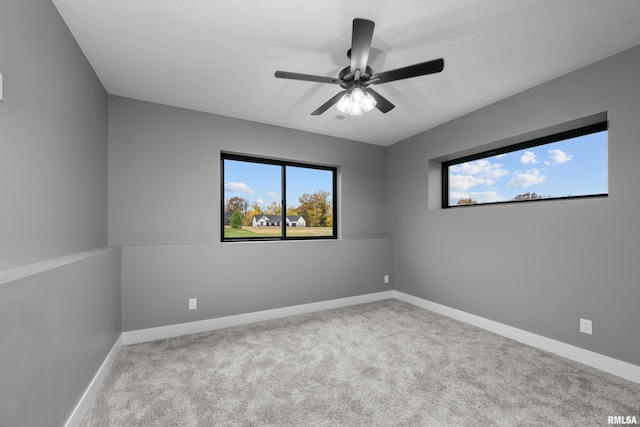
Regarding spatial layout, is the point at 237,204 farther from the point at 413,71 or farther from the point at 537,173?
the point at 537,173

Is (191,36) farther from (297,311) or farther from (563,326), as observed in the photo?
(563,326)

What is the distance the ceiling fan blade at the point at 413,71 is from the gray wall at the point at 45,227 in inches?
78.3

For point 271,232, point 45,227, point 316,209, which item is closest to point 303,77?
point 45,227

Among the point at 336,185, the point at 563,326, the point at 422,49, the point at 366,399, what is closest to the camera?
the point at 366,399

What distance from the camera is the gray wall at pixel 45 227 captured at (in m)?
1.13

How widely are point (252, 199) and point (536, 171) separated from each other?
3.33m

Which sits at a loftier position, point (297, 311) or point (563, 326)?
point (563, 326)

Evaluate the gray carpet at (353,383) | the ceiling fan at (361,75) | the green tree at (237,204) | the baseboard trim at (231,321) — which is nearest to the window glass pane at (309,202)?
the green tree at (237,204)

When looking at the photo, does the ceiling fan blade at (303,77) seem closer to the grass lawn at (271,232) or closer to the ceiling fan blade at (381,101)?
the ceiling fan blade at (381,101)

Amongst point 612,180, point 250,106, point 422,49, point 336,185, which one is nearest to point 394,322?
point 336,185

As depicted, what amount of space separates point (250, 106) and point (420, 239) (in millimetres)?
2924

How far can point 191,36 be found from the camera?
77.0 inches

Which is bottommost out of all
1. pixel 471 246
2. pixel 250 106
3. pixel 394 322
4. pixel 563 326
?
pixel 394 322

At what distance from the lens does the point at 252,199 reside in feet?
12.0
